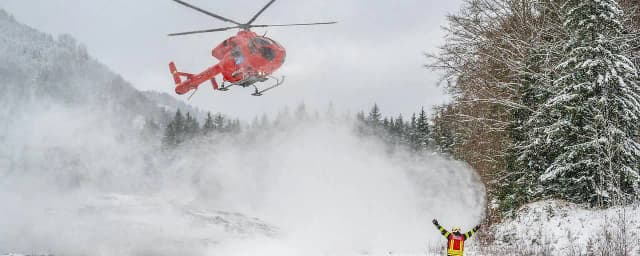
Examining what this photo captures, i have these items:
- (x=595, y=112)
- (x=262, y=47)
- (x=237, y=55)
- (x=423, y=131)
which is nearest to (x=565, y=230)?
(x=595, y=112)

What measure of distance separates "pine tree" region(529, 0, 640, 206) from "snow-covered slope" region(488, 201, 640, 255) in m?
0.70

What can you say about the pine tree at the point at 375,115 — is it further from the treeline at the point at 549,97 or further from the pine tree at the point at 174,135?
the treeline at the point at 549,97

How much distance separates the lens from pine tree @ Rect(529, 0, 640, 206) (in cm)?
1441

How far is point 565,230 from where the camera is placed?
14.0 meters

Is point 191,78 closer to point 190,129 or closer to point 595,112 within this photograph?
point 595,112

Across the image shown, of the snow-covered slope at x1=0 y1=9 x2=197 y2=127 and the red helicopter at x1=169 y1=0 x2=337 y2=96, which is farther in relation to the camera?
the snow-covered slope at x1=0 y1=9 x2=197 y2=127

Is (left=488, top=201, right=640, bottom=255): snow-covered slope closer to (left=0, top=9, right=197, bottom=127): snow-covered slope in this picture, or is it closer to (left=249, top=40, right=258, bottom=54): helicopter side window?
(left=249, top=40, right=258, bottom=54): helicopter side window

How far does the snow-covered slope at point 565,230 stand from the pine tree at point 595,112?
0.70m

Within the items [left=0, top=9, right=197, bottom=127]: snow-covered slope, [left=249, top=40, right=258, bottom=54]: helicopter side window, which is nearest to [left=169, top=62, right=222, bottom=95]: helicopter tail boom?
[left=249, top=40, right=258, bottom=54]: helicopter side window

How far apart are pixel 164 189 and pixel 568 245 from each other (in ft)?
203

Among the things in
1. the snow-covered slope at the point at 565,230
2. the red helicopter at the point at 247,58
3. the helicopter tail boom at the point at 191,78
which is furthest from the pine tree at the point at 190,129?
the snow-covered slope at the point at 565,230

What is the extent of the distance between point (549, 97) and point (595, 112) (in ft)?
10.7

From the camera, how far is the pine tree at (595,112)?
14406 mm

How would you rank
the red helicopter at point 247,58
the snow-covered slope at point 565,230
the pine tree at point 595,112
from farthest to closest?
1. the red helicopter at point 247,58
2. the pine tree at point 595,112
3. the snow-covered slope at point 565,230
